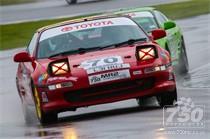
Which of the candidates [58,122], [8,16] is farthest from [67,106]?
[8,16]

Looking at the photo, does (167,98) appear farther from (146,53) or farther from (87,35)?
Result: (87,35)

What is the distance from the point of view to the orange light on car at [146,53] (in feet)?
40.3

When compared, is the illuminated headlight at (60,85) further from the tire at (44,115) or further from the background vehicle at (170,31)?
the background vehicle at (170,31)

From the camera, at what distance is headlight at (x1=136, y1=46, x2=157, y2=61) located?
12.3 meters

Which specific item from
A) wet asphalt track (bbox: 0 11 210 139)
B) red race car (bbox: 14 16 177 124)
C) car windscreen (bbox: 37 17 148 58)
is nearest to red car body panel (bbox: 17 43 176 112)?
red race car (bbox: 14 16 177 124)

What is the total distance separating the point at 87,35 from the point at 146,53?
140 centimetres

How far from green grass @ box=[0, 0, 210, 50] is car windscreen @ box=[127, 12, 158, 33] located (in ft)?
36.0

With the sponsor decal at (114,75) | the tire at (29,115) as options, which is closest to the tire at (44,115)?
the tire at (29,115)

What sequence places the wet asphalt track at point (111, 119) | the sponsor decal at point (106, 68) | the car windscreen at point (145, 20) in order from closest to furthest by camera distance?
the wet asphalt track at point (111, 119) → the sponsor decal at point (106, 68) → the car windscreen at point (145, 20)

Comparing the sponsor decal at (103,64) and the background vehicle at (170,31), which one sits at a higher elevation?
the sponsor decal at (103,64)

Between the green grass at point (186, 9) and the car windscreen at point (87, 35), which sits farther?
the green grass at point (186, 9)

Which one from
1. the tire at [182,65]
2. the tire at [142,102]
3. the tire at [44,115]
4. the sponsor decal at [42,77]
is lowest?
the tire at [182,65]

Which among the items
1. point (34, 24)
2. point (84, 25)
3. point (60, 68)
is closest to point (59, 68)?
point (60, 68)

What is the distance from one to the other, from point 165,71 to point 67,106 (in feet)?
4.38
